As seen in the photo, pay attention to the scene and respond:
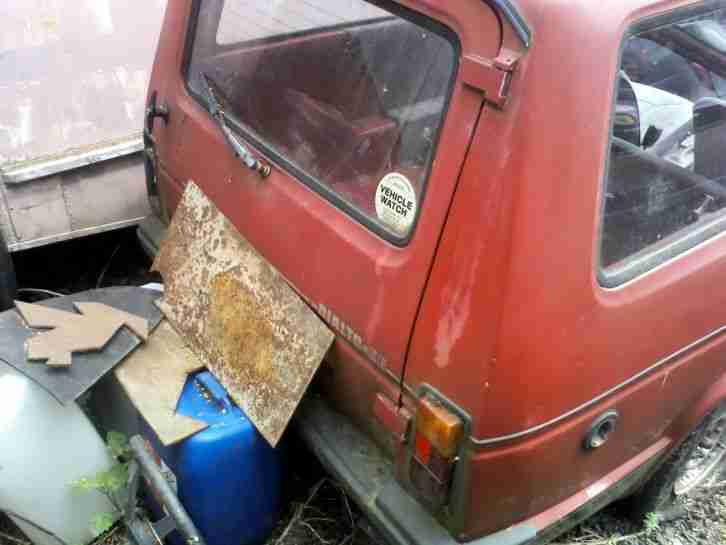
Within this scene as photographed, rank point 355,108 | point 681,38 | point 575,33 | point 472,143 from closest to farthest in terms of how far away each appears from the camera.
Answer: point 575,33 < point 472,143 < point 681,38 < point 355,108

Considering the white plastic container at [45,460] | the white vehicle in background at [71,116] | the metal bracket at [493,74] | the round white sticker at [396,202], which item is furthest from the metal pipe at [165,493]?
the metal bracket at [493,74]

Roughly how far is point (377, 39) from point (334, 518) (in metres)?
1.48

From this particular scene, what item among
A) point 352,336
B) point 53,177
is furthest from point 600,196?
point 53,177

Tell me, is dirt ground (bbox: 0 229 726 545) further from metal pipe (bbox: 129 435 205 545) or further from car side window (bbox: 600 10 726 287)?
car side window (bbox: 600 10 726 287)

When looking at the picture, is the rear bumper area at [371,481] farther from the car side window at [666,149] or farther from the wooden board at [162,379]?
the car side window at [666,149]

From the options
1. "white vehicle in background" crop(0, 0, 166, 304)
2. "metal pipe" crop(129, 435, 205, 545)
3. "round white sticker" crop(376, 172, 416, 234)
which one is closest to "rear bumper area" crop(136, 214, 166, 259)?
"white vehicle in background" crop(0, 0, 166, 304)

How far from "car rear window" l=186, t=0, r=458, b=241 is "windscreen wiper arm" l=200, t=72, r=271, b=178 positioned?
2 cm

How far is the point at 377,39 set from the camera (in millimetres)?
1834

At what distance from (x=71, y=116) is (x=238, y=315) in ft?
4.63

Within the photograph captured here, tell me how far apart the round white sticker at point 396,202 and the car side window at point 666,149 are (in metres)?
0.41

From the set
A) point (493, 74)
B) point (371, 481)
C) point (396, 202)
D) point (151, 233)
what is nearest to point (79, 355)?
point (151, 233)

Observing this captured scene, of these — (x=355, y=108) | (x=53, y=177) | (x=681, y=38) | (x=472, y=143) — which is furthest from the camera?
(x=53, y=177)

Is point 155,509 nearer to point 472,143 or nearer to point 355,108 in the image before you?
point 355,108

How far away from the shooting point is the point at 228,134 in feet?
6.77
